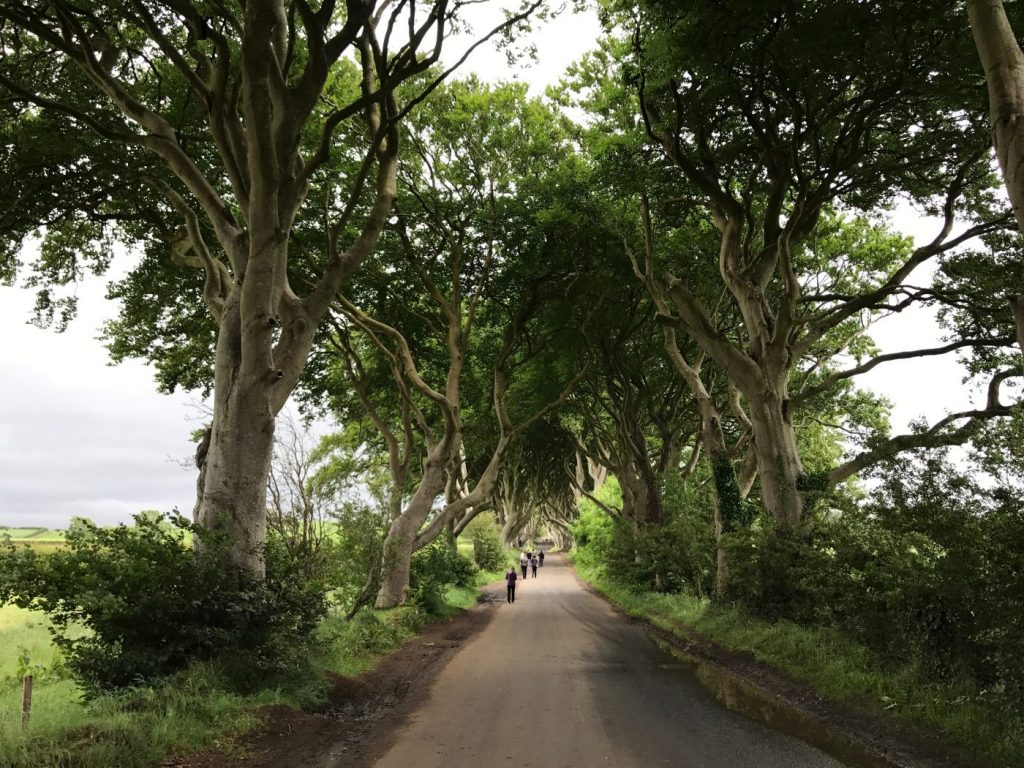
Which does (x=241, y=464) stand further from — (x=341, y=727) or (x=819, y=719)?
(x=819, y=719)

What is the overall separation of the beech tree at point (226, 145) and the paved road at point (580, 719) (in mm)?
3252

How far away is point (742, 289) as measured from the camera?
1310 centimetres

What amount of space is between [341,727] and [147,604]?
252cm

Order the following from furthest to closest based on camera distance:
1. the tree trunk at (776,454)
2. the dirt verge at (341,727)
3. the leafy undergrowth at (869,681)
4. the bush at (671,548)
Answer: the bush at (671,548)
the tree trunk at (776,454)
the dirt verge at (341,727)
the leafy undergrowth at (869,681)

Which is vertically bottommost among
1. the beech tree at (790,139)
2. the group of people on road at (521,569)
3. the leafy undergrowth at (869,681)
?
the group of people on road at (521,569)

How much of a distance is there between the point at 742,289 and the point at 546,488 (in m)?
38.7

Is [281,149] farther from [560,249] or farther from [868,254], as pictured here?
[868,254]

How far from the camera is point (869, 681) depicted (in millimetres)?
7434

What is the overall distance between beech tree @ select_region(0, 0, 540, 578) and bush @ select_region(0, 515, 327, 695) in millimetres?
601

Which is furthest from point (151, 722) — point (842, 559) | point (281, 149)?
point (842, 559)

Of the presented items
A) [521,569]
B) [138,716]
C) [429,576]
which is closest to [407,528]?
[429,576]

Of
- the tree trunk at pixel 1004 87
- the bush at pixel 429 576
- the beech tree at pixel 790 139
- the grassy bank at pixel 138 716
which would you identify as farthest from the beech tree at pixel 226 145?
the bush at pixel 429 576

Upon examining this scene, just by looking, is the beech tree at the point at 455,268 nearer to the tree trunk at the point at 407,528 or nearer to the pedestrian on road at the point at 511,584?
the tree trunk at the point at 407,528

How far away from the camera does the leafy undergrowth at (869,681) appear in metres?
5.54
